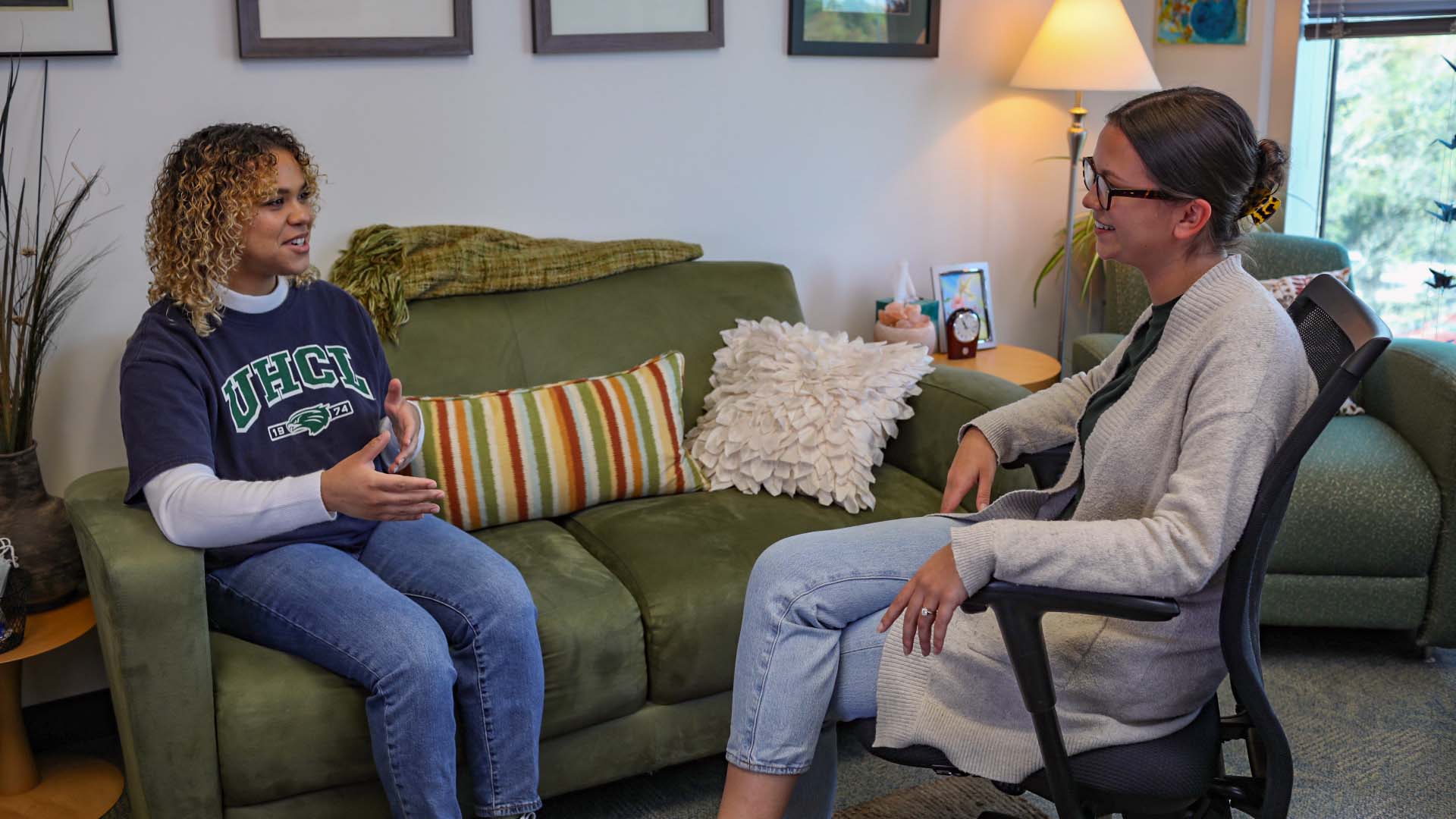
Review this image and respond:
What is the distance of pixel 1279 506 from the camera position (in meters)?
1.29

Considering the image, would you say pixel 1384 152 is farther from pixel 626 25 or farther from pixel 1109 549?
pixel 1109 549

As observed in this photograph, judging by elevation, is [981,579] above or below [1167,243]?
below

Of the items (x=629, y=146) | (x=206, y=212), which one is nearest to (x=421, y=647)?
(x=206, y=212)

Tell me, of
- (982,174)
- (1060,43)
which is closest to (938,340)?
(982,174)

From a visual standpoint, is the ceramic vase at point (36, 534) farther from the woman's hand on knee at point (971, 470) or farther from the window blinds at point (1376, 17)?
the window blinds at point (1376, 17)

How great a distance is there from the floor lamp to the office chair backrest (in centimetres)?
169

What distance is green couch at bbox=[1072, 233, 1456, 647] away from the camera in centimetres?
244

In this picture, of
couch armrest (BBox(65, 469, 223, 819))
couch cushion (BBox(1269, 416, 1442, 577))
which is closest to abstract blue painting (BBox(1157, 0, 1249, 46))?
couch cushion (BBox(1269, 416, 1442, 577))

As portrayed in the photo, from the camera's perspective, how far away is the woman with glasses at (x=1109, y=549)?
1298mm

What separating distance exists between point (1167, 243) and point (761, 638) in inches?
26.5

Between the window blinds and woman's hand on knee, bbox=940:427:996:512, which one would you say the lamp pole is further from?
woman's hand on knee, bbox=940:427:996:512

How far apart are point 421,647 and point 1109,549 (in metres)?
Result: 0.93

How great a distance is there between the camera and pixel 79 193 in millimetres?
2209

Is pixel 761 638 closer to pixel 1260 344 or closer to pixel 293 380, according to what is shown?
pixel 1260 344
